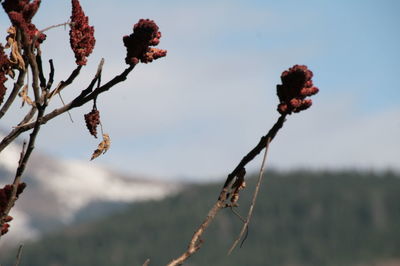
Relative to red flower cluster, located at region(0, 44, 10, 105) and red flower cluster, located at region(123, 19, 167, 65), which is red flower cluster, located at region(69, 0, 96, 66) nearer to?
red flower cluster, located at region(123, 19, 167, 65)

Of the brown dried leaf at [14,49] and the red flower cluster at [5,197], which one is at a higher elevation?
the brown dried leaf at [14,49]

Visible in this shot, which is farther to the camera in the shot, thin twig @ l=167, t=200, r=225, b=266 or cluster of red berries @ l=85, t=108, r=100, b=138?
cluster of red berries @ l=85, t=108, r=100, b=138

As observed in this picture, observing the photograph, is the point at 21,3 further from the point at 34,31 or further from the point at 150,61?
the point at 150,61

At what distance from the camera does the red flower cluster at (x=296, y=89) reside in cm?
351

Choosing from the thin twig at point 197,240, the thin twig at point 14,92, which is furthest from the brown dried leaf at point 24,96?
the thin twig at point 197,240

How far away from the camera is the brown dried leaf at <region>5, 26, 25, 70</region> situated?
390 centimetres

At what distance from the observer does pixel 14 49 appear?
154 inches

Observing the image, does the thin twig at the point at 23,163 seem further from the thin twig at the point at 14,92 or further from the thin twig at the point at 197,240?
the thin twig at the point at 197,240

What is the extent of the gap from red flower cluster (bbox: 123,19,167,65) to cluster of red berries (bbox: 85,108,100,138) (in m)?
0.39

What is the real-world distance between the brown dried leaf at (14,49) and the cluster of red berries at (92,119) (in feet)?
1.45

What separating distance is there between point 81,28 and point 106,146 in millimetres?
632

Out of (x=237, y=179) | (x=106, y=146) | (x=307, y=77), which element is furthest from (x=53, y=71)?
(x=307, y=77)

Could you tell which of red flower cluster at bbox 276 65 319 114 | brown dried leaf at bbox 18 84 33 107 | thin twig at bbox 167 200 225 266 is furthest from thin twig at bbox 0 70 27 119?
red flower cluster at bbox 276 65 319 114

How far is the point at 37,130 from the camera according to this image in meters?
3.63
